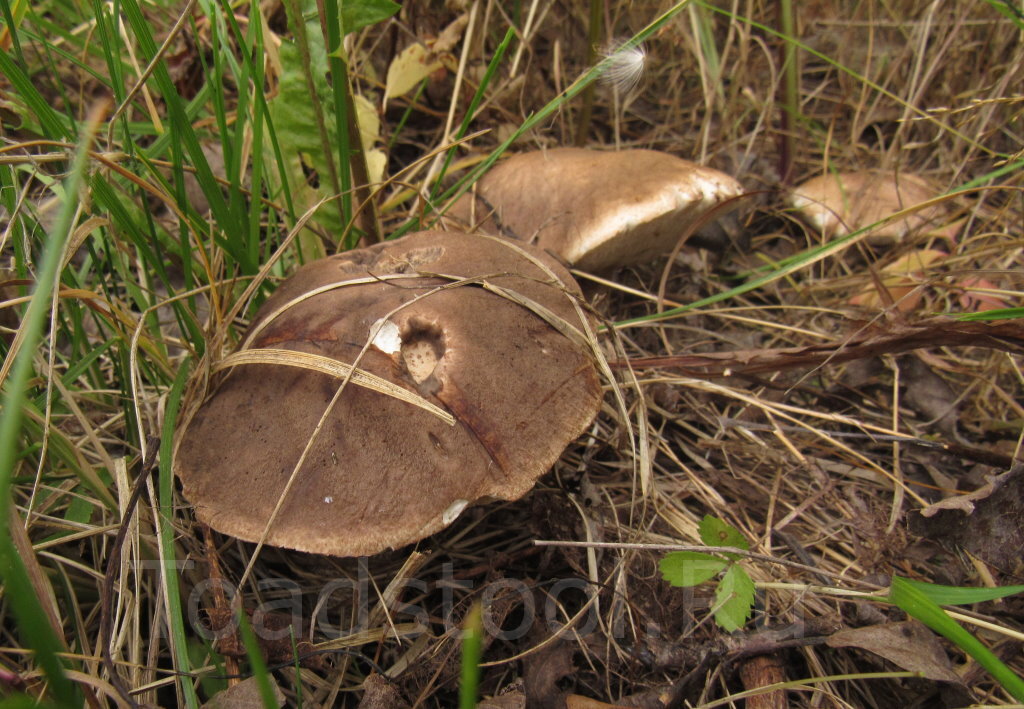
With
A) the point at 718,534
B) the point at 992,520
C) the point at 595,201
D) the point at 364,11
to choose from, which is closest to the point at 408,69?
the point at 364,11

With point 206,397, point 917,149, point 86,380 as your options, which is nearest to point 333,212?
point 206,397

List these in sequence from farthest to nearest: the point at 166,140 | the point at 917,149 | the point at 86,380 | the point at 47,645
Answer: the point at 917,149 → the point at 86,380 → the point at 166,140 → the point at 47,645

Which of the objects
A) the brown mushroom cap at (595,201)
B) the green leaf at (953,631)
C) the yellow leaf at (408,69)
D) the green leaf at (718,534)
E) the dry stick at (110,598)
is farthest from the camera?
the yellow leaf at (408,69)

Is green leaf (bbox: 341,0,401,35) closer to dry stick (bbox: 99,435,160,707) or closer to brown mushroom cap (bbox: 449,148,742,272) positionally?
brown mushroom cap (bbox: 449,148,742,272)

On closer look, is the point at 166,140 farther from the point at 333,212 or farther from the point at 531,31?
the point at 531,31

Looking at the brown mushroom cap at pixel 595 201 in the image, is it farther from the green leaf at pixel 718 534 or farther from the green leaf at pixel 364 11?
the green leaf at pixel 718 534

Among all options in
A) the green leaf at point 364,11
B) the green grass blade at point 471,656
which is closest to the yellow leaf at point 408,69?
the green leaf at point 364,11
